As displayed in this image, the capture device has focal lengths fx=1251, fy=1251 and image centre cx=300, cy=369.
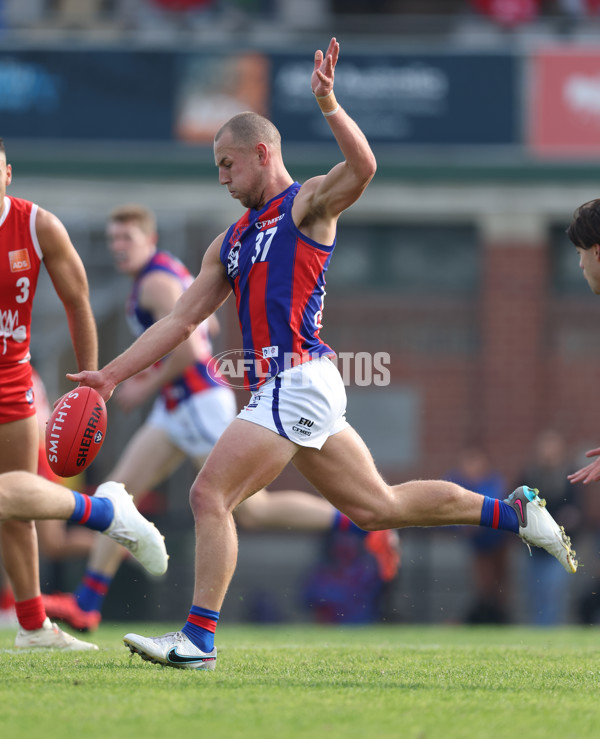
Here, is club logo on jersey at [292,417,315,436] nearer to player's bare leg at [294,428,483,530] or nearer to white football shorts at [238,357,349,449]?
white football shorts at [238,357,349,449]

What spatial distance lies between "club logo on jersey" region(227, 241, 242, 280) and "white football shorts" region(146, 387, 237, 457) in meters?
2.87

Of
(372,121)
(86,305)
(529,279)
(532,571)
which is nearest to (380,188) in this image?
(372,121)

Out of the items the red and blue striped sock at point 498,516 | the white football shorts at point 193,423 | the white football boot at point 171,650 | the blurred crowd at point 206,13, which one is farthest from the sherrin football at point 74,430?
the blurred crowd at point 206,13

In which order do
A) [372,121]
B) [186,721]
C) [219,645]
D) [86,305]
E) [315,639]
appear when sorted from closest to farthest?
[186,721] < [86,305] < [219,645] < [315,639] < [372,121]

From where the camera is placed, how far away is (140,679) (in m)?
5.00

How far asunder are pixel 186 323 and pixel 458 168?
42.8ft

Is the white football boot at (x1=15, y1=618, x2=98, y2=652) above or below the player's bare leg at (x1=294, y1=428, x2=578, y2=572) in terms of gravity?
below

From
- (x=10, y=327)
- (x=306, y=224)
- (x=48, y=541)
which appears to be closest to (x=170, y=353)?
(x=10, y=327)

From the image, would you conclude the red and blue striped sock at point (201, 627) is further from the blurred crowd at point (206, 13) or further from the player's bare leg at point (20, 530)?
the blurred crowd at point (206, 13)

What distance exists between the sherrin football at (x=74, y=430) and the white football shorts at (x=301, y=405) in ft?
2.18

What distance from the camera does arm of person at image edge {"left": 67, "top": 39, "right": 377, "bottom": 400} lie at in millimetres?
5121

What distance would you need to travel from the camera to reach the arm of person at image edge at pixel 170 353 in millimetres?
8180

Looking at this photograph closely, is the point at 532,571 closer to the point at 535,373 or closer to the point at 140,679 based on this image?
the point at 535,373

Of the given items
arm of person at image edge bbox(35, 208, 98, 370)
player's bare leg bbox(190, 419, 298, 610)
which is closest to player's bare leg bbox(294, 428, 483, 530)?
player's bare leg bbox(190, 419, 298, 610)
